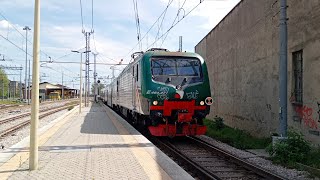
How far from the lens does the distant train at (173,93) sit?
13.0 metres

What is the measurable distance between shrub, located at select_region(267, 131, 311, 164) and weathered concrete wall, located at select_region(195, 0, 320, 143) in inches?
22.3

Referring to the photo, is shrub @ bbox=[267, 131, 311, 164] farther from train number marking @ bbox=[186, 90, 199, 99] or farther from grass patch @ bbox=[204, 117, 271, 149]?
train number marking @ bbox=[186, 90, 199, 99]

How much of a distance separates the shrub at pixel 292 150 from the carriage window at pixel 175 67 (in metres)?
4.57

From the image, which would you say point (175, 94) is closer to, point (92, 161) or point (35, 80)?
point (92, 161)

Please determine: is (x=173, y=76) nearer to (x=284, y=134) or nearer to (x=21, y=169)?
(x=284, y=134)

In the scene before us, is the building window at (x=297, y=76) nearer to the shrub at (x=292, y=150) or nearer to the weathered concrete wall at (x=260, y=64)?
the weathered concrete wall at (x=260, y=64)

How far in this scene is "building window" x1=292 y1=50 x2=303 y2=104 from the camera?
1162 centimetres

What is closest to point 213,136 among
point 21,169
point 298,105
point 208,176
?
point 298,105

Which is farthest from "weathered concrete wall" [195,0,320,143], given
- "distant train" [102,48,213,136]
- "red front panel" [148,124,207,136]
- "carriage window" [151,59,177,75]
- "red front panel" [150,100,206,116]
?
"carriage window" [151,59,177,75]

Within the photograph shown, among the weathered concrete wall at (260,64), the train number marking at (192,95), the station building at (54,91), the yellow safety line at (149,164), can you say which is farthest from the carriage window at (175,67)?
the station building at (54,91)

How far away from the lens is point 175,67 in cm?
1377

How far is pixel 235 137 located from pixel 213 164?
18.5 ft

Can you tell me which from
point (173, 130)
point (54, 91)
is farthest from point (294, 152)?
point (54, 91)

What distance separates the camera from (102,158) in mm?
8617
